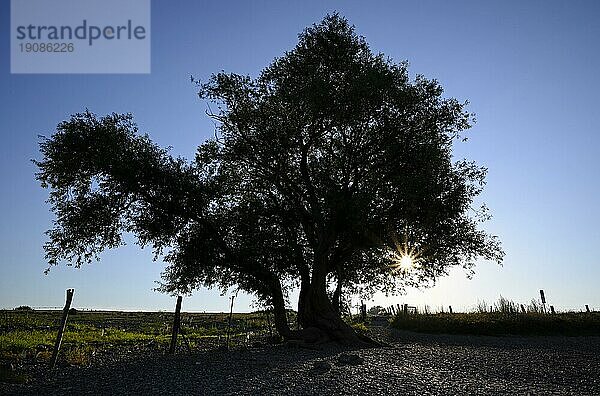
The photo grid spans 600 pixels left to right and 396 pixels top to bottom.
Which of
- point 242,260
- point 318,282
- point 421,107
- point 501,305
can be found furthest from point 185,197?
point 501,305

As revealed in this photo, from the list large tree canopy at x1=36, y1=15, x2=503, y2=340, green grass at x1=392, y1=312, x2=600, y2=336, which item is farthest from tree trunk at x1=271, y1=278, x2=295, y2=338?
green grass at x1=392, y1=312, x2=600, y2=336

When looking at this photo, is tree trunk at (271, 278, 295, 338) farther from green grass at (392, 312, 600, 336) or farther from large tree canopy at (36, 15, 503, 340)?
green grass at (392, 312, 600, 336)

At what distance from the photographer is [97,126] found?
29.8 m

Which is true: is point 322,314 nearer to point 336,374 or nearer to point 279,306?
point 279,306

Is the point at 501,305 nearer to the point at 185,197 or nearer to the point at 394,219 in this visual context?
the point at 394,219

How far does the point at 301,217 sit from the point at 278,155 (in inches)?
165

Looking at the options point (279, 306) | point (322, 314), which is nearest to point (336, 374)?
point (322, 314)

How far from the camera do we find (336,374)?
18.4 meters

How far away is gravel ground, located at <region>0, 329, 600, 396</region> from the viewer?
16.0 metres

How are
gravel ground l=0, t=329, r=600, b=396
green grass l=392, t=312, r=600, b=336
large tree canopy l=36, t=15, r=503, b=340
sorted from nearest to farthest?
gravel ground l=0, t=329, r=600, b=396, large tree canopy l=36, t=15, r=503, b=340, green grass l=392, t=312, r=600, b=336

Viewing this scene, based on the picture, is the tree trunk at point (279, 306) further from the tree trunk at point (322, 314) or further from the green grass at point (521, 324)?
the green grass at point (521, 324)

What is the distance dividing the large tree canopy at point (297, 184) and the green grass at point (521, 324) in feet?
44.5

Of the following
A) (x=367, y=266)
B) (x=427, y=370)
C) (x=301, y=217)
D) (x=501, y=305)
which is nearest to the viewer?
(x=427, y=370)

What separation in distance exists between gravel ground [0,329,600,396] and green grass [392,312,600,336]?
1358 cm
